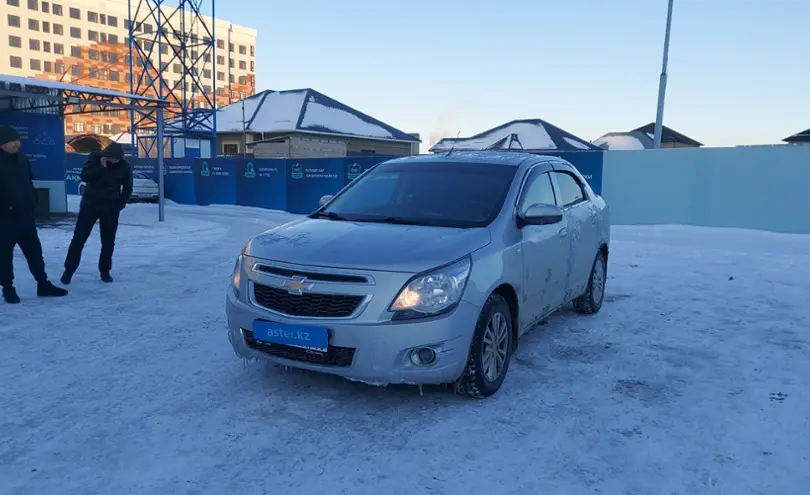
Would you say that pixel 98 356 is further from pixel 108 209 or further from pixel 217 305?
pixel 108 209

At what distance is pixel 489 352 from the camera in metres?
4.12

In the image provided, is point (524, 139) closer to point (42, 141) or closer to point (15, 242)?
point (42, 141)

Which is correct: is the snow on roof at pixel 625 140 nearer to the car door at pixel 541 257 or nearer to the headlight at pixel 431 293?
the car door at pixel 541 257

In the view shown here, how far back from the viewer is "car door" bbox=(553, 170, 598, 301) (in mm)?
5562

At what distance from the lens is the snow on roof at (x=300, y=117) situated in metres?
38.9

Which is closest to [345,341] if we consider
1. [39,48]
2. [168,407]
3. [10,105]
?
[168,407]

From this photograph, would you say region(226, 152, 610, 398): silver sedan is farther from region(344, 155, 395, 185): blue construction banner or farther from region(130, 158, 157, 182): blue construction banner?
region(130, 158, 157, 182): blue construction banner

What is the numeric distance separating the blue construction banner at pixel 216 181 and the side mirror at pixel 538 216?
1975cm

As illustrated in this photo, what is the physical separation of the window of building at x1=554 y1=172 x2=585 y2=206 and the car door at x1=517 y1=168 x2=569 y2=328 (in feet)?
0.86

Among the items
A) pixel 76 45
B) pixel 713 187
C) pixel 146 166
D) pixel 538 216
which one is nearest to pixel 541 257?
pixel 538 216

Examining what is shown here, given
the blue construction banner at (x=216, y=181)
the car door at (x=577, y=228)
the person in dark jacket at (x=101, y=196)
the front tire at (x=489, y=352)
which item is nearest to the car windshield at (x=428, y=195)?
the front tire at (x=489, y=352)

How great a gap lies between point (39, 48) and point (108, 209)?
8850 centimetres

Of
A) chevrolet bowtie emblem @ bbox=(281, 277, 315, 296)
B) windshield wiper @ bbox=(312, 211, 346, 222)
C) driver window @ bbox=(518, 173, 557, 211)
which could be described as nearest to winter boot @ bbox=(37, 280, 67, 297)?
windshield wiper @ bbox=(312, 211, 346, 222)

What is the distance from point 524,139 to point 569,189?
1558 inches
